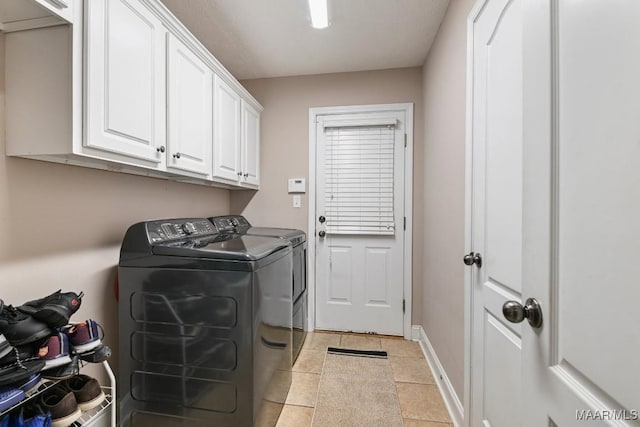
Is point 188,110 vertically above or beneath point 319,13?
beneath

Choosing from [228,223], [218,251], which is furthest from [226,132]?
[218,251]

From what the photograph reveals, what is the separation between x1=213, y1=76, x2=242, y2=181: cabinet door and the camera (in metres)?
1.98

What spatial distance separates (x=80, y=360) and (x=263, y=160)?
86.3 inches

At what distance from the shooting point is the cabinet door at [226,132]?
6.49 ft

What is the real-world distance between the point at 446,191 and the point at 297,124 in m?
1.61

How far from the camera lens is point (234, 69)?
2.71 meters

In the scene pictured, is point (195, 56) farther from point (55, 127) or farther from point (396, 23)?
point (396, 23)

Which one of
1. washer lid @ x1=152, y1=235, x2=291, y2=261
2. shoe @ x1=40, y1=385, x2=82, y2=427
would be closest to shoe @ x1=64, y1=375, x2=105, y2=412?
shoe @ x1=40, y1=385, x2=82, y2=427

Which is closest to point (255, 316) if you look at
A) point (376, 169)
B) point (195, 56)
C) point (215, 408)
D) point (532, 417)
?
point (215, 408)

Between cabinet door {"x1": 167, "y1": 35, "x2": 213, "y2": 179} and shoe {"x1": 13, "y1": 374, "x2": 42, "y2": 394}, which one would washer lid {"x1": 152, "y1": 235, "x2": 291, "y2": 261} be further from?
shoe {"x1": 13, "y1": 374, "x2": 42, "y2": 394}

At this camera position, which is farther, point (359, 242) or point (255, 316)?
point (359, 242)

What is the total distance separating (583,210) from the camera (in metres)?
0.54

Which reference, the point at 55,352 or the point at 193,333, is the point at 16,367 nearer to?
the point at 55,352

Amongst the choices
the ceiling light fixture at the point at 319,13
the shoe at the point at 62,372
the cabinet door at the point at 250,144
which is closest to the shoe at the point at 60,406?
the shoe at the point at 62,372
